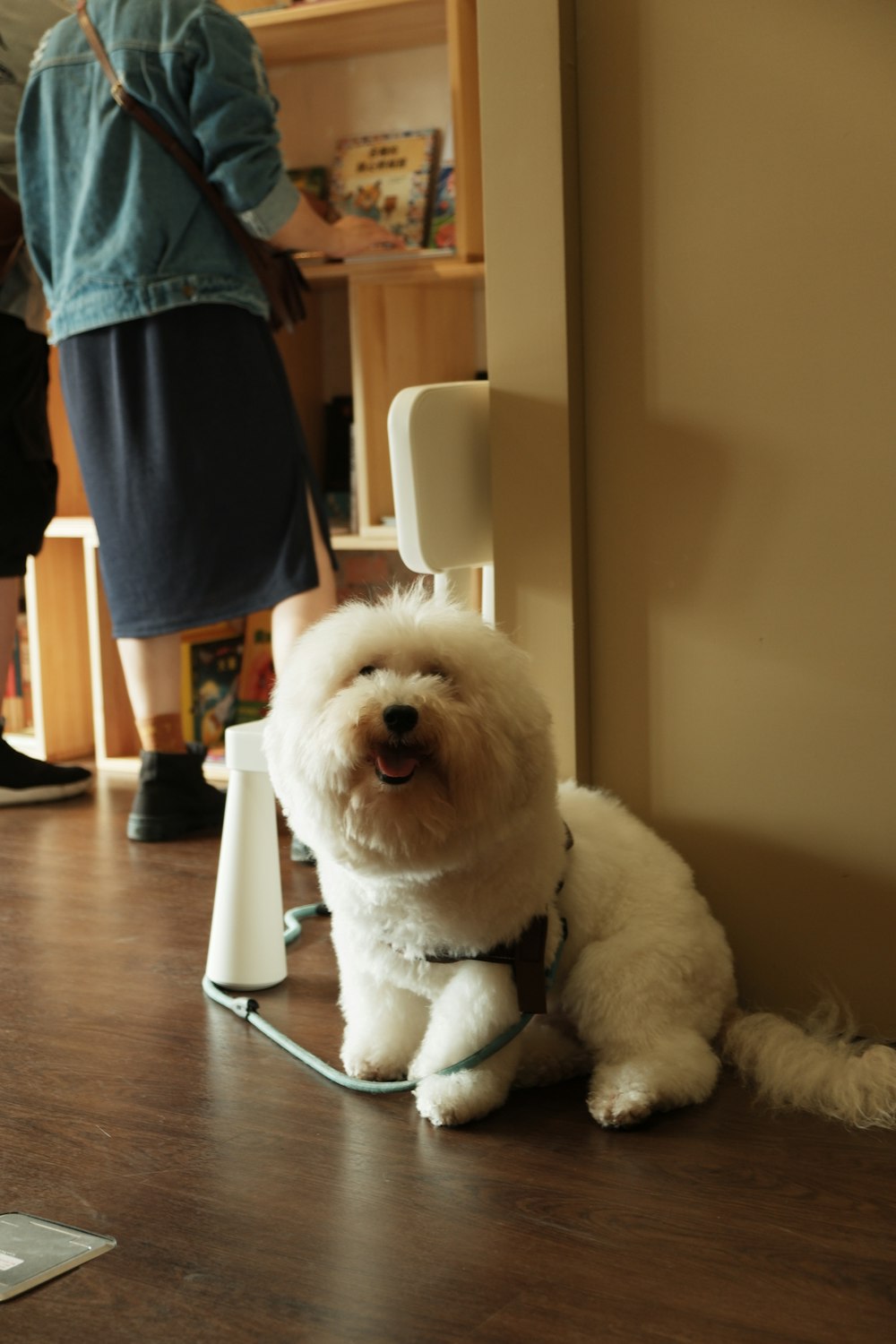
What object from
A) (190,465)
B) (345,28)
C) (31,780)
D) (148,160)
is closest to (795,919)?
(190,465)

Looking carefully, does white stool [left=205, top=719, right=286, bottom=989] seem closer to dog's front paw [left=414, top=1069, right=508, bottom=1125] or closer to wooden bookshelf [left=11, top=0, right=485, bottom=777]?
dog's front paw [left=414, top=1069, right=508, bottom=1125]

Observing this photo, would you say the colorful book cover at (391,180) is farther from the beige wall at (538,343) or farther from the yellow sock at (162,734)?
the beige wall at (538,343)

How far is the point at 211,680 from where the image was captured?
10.3 feet

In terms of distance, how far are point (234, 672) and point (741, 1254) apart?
2.27 m

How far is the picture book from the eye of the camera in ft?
10.1

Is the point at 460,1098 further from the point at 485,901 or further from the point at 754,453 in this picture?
the point at 754,453

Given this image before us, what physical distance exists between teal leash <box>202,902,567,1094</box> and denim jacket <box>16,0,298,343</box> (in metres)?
1.09

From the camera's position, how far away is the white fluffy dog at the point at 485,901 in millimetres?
1224

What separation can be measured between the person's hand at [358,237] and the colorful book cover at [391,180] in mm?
268

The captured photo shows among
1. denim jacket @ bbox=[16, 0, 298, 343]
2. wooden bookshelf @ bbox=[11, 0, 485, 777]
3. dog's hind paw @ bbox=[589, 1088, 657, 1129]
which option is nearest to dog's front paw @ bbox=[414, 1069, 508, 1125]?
dog's hind paw @ bbox=[589, 1088, 657, 1129]

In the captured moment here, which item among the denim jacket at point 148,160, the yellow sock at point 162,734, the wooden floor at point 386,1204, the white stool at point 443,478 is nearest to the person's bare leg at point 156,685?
the yellow sock at point 162,734

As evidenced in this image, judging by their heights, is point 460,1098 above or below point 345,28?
below

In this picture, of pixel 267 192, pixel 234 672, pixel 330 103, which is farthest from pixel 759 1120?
pixel 330 103

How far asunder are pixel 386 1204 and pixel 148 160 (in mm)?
1642
